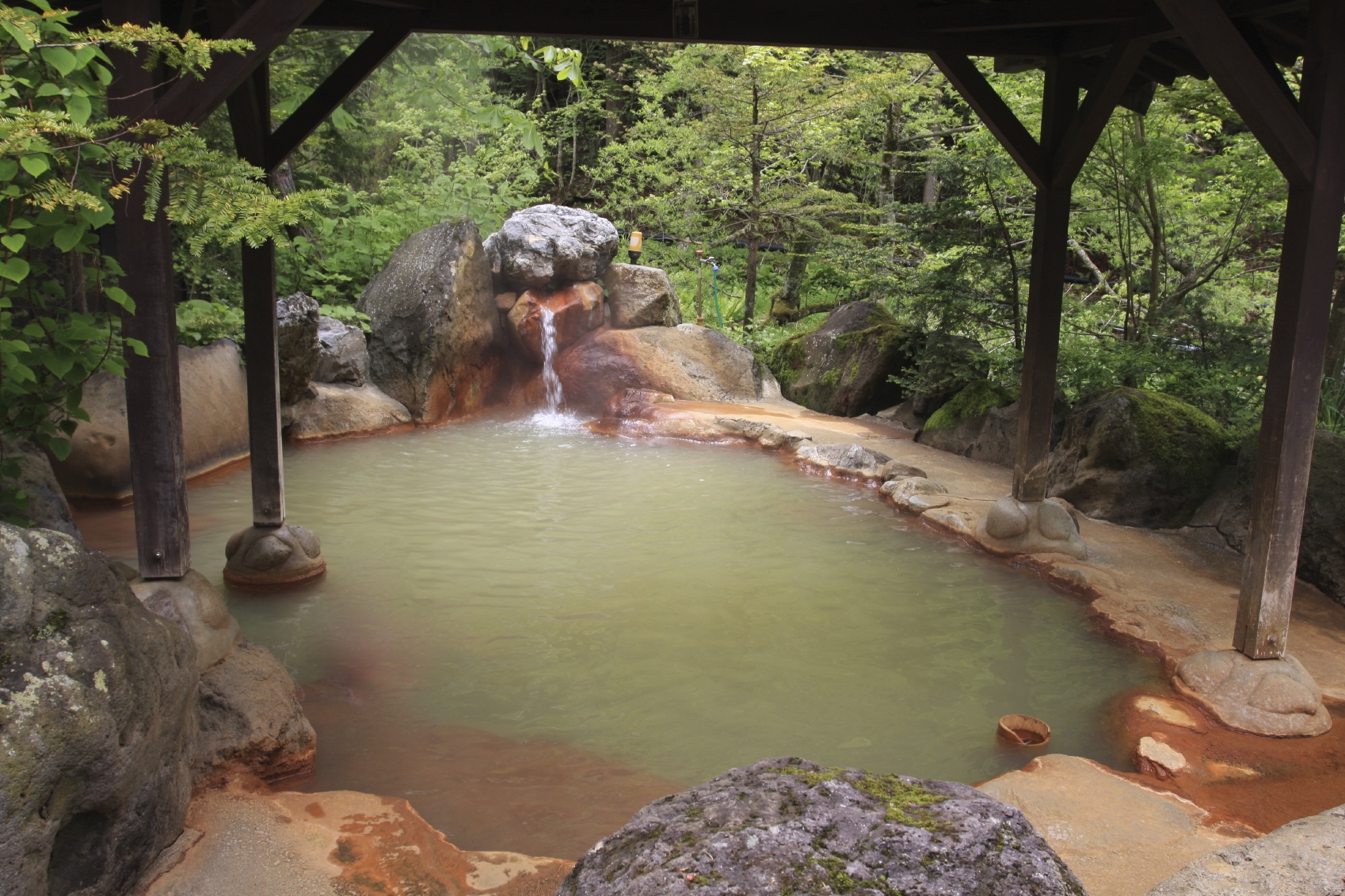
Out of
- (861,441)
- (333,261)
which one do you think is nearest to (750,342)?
(861,441)

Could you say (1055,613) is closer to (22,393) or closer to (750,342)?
(22,393)

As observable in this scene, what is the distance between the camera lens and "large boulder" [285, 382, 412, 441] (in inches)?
421

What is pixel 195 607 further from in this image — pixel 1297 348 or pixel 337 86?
pixel 1297 348

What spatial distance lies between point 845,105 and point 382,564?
34.5ft

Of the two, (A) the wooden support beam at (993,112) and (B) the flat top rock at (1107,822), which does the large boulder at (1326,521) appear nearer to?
(A) the wooden support beam at (993,112)

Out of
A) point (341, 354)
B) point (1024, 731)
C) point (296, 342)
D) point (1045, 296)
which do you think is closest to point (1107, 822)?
point (1024, 731)

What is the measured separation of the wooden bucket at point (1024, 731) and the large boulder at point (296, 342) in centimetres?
830

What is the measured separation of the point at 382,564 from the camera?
21.3ft

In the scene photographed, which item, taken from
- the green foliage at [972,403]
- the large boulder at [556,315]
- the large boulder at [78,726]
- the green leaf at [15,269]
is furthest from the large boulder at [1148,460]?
the large boulder at [556,315]

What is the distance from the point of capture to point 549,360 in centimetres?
1363

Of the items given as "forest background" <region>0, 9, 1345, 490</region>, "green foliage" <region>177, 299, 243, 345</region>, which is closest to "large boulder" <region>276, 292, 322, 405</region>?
"green foliage" <region>177, 299, 243, 345</region>

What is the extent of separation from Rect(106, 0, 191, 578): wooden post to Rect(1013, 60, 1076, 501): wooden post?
17.9ft

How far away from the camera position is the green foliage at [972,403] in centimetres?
1023

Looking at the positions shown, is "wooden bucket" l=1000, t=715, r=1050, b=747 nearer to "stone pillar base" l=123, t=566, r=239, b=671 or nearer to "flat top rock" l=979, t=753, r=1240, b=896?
"flat top rock" l=979, t=753, r=1240, b=896
